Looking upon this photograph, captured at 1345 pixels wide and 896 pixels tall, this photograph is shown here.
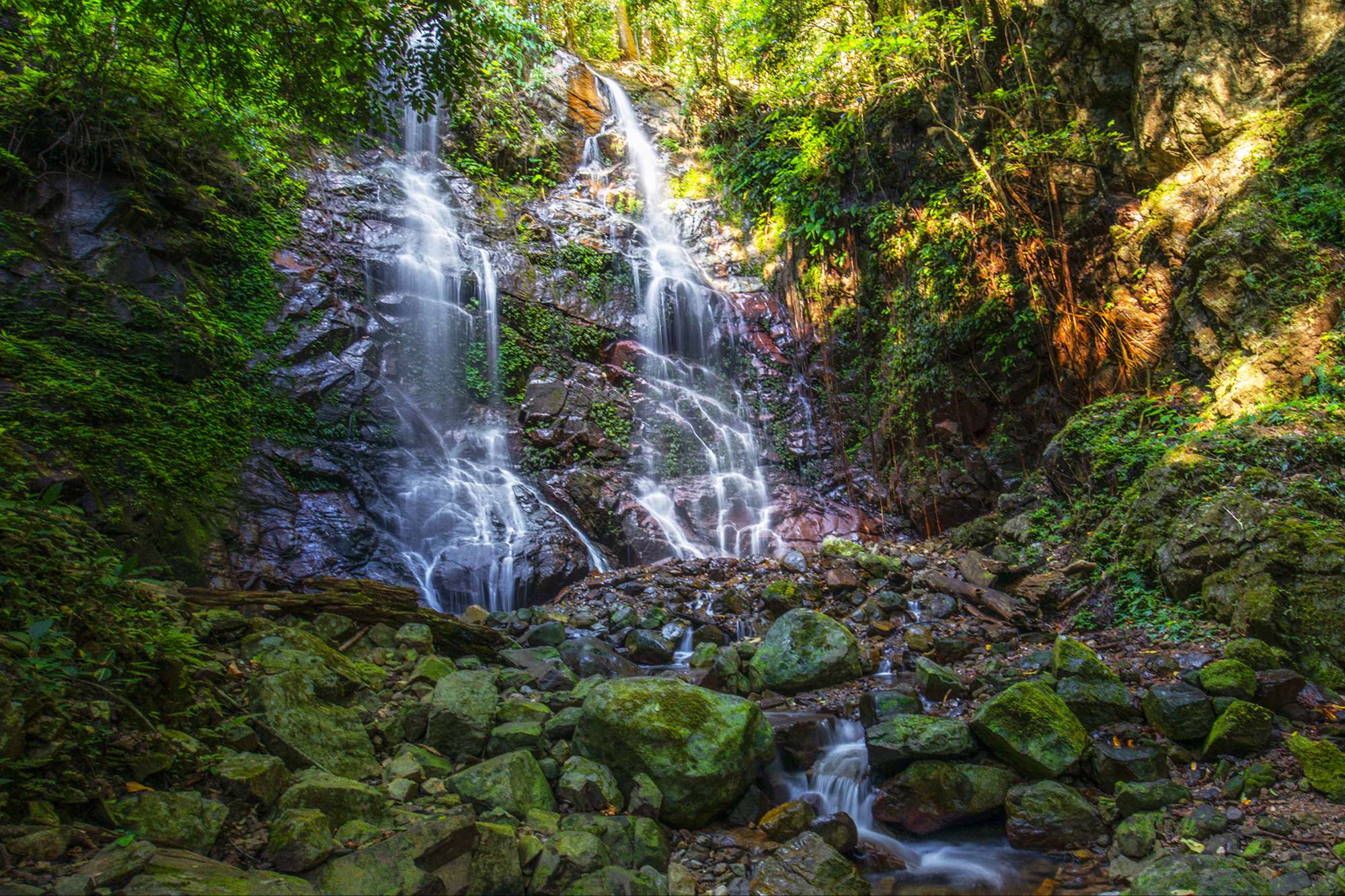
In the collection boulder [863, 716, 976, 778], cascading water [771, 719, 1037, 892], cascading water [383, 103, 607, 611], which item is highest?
cascading water [383, 103, 607, 611]

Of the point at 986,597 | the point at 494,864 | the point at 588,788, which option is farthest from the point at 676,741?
the point at 986,597

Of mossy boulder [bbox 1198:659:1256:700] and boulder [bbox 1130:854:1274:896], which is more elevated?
mossy boulder [bbox 1198:659:1256:700]

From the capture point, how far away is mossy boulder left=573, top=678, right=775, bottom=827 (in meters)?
3.97

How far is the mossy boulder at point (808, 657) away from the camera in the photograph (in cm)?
592

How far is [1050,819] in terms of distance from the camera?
3.81m

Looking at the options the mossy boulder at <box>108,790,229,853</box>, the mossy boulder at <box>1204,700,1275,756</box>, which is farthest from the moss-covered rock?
the mossy boulder at <box>1204,700,1275,756</box>

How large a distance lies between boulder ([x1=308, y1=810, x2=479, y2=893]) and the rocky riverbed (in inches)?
0.5

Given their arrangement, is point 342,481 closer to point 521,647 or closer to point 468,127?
point 521,647

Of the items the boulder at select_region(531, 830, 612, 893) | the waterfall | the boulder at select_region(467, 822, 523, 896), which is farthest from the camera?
the waterfall

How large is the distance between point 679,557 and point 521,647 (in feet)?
12.7

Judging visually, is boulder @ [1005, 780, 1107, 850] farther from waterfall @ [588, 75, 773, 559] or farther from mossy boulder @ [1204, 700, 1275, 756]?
waterfall @ [588, 75, 773, 559]

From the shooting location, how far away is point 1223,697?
13.5 ft

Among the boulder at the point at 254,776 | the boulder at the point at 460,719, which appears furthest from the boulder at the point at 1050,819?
the boulder at the point at 254,776

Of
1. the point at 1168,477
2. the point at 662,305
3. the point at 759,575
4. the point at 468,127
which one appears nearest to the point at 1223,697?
the point at 1168,477
